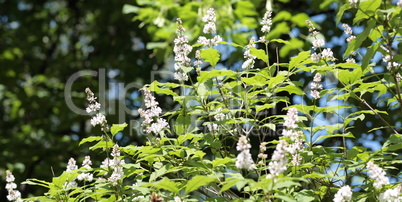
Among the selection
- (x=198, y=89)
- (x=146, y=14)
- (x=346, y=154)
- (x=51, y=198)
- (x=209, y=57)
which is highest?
(x=146, y=14)

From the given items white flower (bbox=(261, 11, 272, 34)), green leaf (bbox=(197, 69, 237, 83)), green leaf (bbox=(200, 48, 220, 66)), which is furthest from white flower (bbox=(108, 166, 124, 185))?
white flower (bbox=(261, 11, 272, 34))

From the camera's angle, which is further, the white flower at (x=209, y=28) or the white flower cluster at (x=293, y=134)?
the white flower at (x=209, y=28)

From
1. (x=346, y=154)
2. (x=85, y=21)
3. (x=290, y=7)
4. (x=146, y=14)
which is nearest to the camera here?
(x=346, y=154)

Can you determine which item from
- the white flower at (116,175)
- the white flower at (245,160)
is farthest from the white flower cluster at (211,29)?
the white flower at (245,160)

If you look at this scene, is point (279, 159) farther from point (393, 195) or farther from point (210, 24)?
point (210, 24)

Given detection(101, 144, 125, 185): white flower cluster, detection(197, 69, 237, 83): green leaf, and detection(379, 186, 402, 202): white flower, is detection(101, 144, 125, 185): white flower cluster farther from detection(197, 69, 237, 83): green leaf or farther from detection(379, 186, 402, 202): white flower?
detection(379, 186, 402, 202): white flower

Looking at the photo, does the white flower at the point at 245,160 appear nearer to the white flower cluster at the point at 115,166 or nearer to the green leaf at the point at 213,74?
the green leaf at the point at 213,74

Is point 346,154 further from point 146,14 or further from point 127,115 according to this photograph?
point 127,115

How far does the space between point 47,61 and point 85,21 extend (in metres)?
1.46

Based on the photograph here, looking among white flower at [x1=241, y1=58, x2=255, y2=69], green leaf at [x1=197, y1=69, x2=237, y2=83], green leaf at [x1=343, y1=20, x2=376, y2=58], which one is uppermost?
green leaf at [x1=343, y1=20, x2=376, y2=58]

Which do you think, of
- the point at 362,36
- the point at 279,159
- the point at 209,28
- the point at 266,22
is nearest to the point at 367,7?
the point at 362,36

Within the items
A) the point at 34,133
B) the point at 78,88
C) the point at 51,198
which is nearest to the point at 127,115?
the point at 78,88

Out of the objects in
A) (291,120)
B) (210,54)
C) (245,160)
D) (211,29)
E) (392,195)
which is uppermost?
(211,29)

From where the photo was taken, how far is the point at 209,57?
8.47 feet
